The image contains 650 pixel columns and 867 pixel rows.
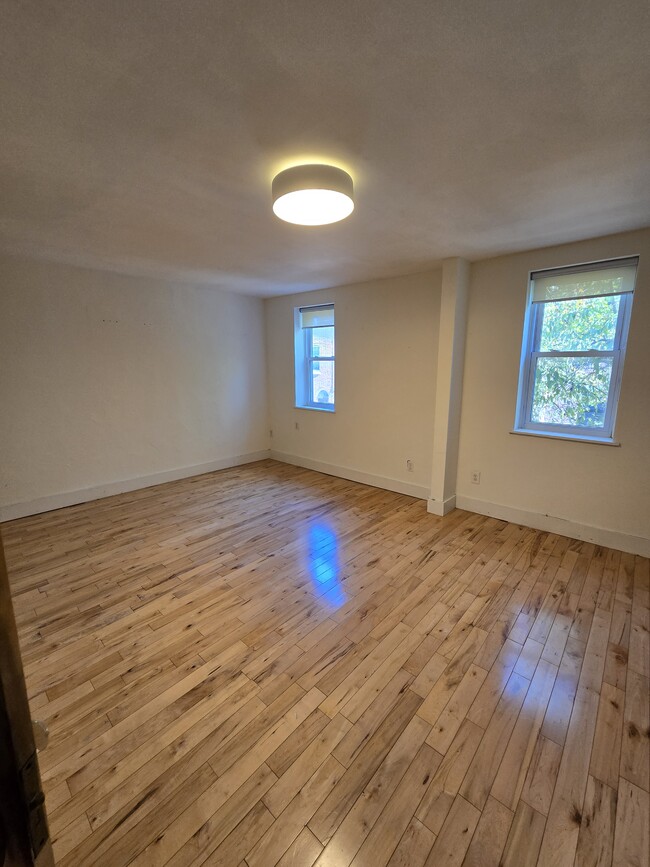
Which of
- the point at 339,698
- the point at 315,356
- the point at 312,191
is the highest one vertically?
the point at 312,191

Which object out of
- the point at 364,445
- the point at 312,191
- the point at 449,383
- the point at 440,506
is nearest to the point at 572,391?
the point at 449,383

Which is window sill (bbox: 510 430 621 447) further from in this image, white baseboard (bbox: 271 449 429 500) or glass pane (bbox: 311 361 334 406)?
glass pane (bbox: 311 361 334 406)

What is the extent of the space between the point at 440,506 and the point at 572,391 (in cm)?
148

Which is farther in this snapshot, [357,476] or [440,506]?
[357,476]

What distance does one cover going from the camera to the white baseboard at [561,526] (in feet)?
8.98

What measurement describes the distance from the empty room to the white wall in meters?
0.04

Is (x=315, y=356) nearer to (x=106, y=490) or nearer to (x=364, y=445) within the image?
(x=364, y=445)

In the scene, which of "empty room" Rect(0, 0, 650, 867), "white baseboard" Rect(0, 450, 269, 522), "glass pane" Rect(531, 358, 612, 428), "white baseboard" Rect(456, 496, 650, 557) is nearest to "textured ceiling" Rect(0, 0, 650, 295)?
"empty room" Rect(0, 0, 650, 867)

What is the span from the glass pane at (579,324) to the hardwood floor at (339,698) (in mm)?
1590

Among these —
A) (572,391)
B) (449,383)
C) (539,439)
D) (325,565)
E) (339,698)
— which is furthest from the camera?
(449,383)

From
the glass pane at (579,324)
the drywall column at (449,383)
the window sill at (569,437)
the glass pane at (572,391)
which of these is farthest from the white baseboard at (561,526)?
the glass pane at (579,324)

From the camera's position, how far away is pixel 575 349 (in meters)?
2.91

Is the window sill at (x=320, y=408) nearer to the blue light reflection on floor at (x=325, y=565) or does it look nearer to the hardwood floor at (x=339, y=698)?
the blue light reflection on floor at (x=325, y=565)

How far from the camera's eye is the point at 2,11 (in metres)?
0.94
